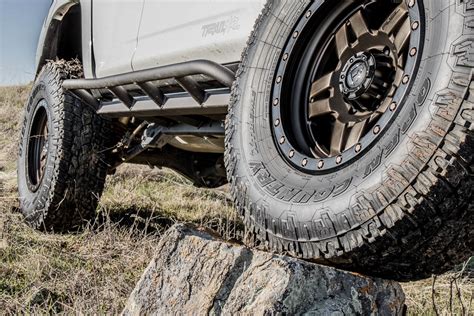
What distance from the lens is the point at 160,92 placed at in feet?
10.1

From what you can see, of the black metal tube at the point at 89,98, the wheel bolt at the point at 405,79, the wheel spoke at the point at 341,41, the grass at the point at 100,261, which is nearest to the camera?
the wheel bolt at the point at 405,79

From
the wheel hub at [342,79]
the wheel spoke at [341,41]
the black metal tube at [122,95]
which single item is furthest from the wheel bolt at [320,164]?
the black metal tube at [122,95]

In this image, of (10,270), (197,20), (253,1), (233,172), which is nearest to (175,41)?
(197,20)

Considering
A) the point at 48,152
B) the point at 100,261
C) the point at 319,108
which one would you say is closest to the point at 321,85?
the point at 319,108

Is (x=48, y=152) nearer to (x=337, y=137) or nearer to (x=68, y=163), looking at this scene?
(x=68, y=163)

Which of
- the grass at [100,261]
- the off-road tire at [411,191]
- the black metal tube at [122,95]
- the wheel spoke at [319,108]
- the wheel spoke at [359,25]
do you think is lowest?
the grass at [100,261]

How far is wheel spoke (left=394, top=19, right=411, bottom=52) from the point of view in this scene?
178 centimetres

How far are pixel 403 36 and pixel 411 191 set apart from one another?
0.51 metres

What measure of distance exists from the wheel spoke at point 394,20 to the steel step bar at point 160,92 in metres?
0.70

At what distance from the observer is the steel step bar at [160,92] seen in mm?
2553

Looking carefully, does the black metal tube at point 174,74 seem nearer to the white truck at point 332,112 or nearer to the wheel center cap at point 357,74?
the white truck at point 332,112

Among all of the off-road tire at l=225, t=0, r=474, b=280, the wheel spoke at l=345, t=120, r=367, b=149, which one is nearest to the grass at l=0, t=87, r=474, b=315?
the off-road tire at l=225, t=0, r=474, b=280

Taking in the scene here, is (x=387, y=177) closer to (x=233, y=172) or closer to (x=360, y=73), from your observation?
(x=360, y=73)

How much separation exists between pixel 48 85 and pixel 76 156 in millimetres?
553
